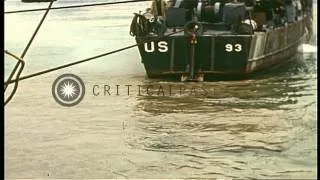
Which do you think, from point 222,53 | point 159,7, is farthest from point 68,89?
point 222,53

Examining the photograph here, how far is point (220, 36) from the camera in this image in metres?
6.77

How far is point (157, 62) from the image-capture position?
21.9 feet

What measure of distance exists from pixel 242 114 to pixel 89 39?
151cm

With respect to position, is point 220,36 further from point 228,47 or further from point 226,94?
point 226,94

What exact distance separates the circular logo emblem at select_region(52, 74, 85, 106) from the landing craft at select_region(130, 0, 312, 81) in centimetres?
126

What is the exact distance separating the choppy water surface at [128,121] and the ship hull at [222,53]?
0.60 m

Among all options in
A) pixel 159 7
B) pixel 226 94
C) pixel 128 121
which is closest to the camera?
pixel 128 121

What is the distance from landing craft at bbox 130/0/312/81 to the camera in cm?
647

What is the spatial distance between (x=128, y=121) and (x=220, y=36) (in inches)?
66.8

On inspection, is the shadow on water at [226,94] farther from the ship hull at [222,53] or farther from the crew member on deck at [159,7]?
the crew member on deck at [159,7]

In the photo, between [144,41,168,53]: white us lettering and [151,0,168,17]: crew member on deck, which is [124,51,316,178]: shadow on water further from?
[151,0,168,17]: crew member on deck

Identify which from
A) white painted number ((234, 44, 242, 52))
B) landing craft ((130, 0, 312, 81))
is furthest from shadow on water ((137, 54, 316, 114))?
white painted number ((234, 44, 242, 52))

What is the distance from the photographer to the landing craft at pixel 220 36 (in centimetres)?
647

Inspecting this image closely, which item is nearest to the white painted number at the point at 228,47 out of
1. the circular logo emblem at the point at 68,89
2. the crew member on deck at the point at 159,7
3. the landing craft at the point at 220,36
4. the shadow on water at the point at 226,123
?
the landing craft at the point at 220,36
